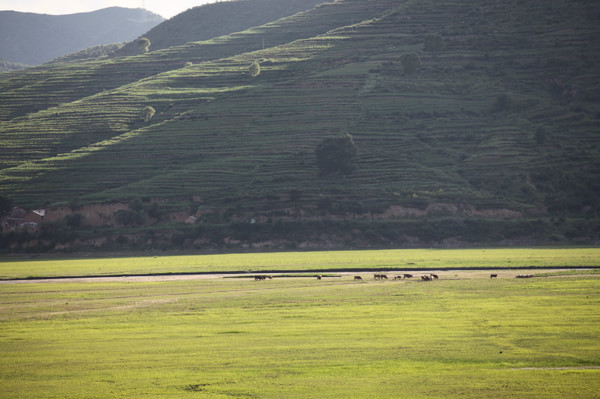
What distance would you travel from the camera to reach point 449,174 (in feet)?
313

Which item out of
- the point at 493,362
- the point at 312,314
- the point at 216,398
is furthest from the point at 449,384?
the point at 312,314

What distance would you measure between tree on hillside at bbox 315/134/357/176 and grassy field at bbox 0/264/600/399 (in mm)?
52196

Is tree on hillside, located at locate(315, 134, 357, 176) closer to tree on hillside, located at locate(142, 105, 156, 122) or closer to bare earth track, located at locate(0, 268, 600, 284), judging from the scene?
tree on hillside, located at locate(142, 105, 156, 122)

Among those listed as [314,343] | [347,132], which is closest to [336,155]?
[347,132]

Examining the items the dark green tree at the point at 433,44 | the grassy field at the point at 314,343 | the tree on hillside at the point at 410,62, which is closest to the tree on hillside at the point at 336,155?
the tree on hillside at the point at 410,62

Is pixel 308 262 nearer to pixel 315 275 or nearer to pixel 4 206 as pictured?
pixel 315 275

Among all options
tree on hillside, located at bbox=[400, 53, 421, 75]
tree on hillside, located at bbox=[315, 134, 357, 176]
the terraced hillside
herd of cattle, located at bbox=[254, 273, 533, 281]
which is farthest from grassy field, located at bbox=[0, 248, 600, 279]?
tree on hillside, located at bbox=[400, 53, 421, 75]

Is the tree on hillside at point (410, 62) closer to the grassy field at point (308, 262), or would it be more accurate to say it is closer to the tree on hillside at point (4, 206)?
the grassy field at point (308, 262)

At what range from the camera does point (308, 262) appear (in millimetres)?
62000

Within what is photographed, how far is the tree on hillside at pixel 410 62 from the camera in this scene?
122 meters

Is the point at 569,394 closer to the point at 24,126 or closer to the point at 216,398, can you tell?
the point at 216,398

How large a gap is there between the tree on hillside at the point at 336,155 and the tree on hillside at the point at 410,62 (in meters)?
33.3

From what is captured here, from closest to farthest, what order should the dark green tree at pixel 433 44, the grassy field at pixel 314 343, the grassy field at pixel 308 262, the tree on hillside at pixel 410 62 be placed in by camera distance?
the grassy field at pixel 314 343
the grassy field at pixel 308 262
the tree on hillside at pixel 410 62
the dark green tree at pixel 433 44

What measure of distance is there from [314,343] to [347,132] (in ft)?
264
